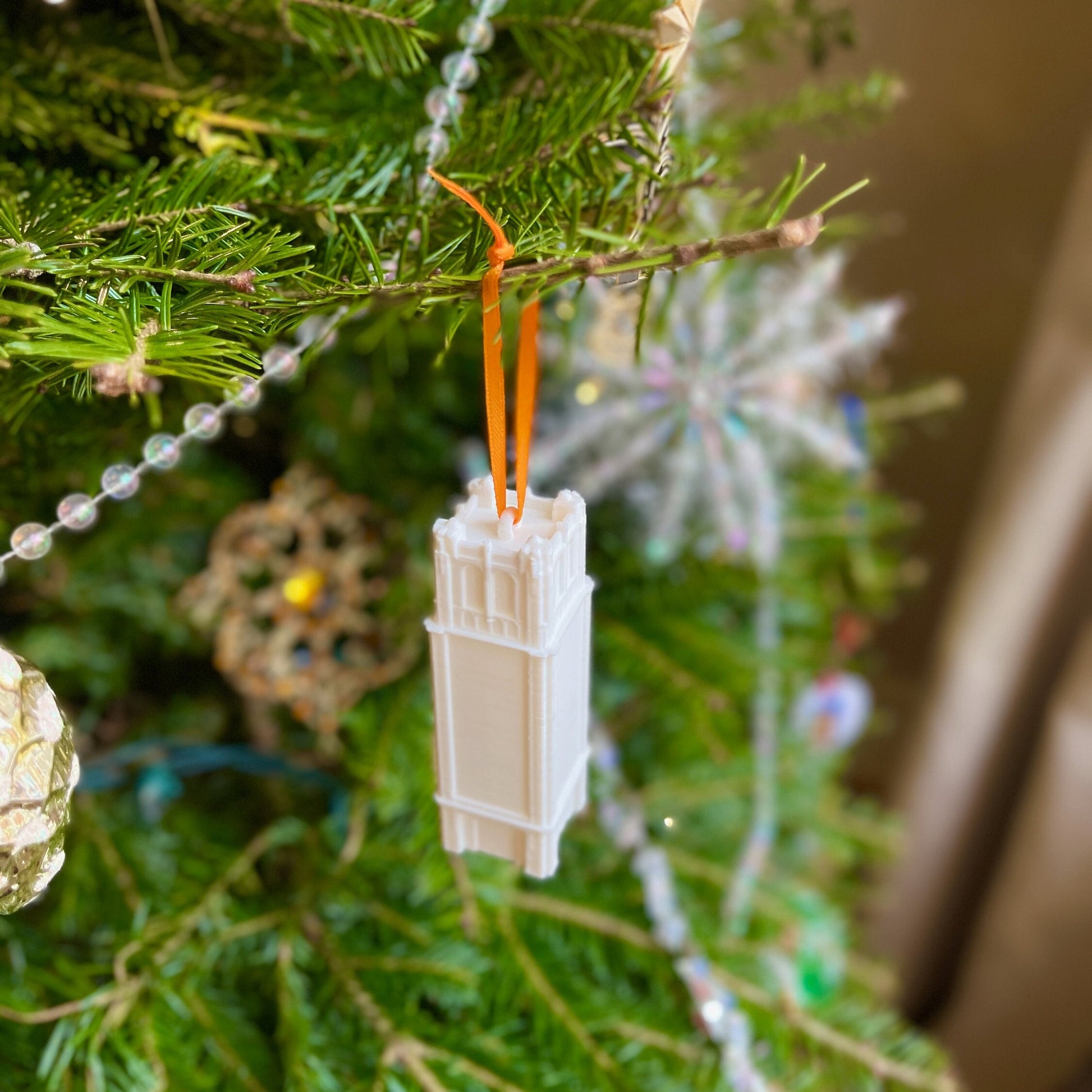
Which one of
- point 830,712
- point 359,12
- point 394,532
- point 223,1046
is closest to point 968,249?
point 830,712

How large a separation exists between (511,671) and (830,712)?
512mm

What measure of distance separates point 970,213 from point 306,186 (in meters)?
0.74

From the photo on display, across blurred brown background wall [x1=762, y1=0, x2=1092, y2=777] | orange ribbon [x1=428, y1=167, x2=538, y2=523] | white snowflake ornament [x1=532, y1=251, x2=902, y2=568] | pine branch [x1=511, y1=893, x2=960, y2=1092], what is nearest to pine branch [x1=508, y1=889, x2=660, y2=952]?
pine branch [x1=511, y1=893, x2=960, y2=1092]

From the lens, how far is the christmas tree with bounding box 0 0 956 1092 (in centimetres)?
26

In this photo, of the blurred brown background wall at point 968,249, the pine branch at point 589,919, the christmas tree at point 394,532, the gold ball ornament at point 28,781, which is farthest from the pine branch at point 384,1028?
the blurred brown background wall at point 968,249

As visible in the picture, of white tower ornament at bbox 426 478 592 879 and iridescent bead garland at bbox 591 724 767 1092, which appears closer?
white tower ornament at bbox 426 478 592 879

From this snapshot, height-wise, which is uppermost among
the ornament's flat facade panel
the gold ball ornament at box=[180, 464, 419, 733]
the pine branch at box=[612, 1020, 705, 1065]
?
the ornament's flat facade panel

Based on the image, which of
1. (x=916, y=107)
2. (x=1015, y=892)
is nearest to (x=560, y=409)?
(x=916, y=107)

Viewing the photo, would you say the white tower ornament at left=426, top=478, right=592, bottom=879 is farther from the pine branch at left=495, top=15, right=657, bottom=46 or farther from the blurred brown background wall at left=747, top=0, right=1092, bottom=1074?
the blurred brown background wall at left=747, top=0, right=1092, bottom=1074

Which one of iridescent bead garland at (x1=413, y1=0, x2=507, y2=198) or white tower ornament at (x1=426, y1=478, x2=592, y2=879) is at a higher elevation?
iridescent bead garland at (x1=413, y1=0, x2=507, y2=198)

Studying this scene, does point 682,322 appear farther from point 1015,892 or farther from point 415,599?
point 1015,892

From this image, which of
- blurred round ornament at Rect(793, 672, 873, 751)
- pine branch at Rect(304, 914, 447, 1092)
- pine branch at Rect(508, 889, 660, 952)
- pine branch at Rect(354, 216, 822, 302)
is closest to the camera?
pine branch at Rect(354, 216, 822, 302)

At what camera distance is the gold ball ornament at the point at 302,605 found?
21.0 inches

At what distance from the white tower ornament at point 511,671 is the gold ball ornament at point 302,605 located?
0.25 metres
